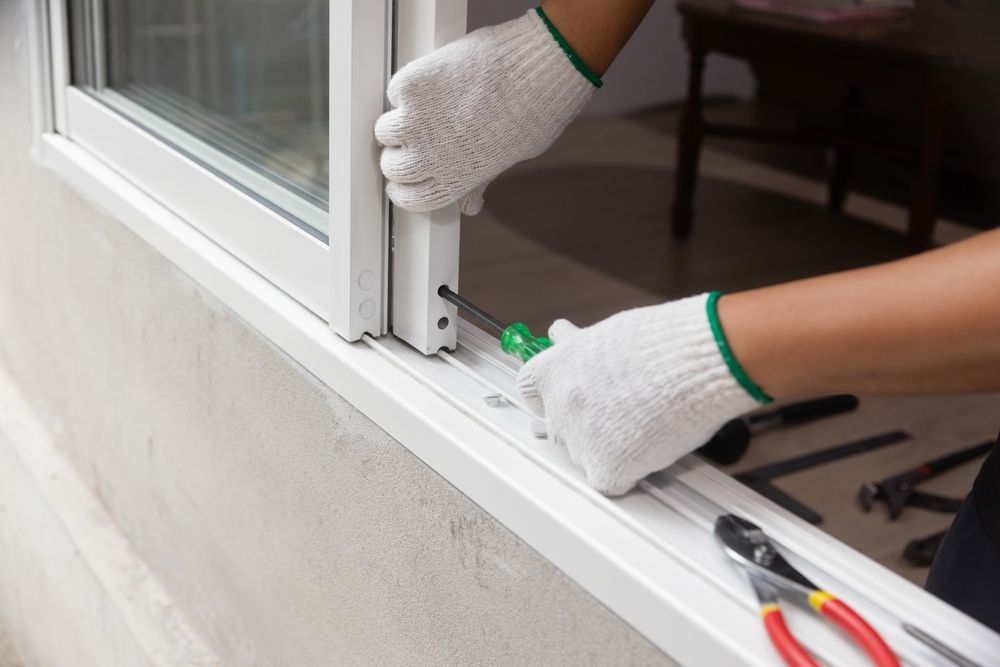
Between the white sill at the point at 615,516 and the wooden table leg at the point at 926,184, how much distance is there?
Result: 7.52 feet

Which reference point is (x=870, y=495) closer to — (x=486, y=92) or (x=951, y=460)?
(x=951, y=460)

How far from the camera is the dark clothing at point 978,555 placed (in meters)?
0.88

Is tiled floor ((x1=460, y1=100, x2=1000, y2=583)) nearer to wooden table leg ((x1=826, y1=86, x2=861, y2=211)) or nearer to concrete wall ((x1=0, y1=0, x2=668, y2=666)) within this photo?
wooden table leg ((x1=826, y1=86, x2=861, y2=211))

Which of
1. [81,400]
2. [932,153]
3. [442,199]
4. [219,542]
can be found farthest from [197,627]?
[932,153]

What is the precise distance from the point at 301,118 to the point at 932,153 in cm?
232

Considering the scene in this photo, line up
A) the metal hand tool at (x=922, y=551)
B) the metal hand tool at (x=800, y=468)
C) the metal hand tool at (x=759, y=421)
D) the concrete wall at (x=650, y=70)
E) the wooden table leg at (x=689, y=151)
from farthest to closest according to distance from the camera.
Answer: the concrete wall at (x=650, y=70)
the wooden table leg at (x=689, y=151)
the metal hand tool at (x=759, y=421)
the metal hand tool at (x=800, y=468)
the metal hand tool at (x=922, y=551)

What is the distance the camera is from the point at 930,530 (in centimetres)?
188

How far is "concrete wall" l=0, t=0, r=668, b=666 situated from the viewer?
819mm

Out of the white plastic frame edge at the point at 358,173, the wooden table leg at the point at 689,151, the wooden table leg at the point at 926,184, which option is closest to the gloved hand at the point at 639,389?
the white plastic frame edge at the point at 358,173

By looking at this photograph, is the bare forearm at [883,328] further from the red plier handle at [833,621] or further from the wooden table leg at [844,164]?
the wooden table leg at [844,164]

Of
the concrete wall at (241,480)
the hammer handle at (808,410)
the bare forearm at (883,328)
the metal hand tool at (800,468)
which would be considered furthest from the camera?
the hammer handle at (808,410)

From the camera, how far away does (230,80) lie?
117 centimetres

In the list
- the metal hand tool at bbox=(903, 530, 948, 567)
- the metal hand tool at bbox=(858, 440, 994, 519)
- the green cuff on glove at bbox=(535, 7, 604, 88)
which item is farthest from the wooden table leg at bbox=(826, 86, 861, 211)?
the green cuff on glove at bbox=(535, 7, 604, 88)

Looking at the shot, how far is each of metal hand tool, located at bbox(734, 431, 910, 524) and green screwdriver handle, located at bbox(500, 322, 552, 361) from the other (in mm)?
1045
